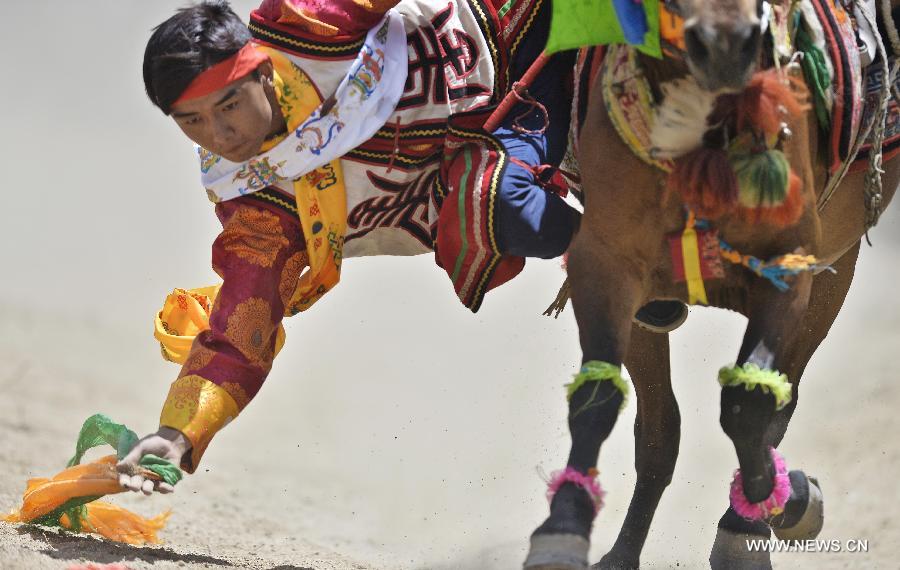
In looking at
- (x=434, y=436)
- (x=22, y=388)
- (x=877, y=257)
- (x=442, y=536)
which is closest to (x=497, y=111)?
(x=442, y=536)

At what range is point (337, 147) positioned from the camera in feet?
13.5

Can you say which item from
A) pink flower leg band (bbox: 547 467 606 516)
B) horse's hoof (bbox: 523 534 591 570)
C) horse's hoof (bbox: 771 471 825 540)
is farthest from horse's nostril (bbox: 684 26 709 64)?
horse's hoof (bbox: 771 471 825 540)

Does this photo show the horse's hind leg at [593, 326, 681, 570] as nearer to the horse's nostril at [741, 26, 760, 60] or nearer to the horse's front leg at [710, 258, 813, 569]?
the horse's front leg at [710, 258, 813, 569]

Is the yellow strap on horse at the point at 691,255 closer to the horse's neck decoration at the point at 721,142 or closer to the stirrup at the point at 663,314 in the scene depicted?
the horse's neck decoration at the point at 721,142

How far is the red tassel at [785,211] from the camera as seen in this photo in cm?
348

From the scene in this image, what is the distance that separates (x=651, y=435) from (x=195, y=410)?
1372 millimetres

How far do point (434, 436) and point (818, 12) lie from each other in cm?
326

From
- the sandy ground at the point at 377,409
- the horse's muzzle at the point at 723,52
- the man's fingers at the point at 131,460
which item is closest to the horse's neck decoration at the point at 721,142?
the horse's muzzle at the point at 723,52

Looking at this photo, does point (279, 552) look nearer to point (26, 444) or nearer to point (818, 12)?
point (26, 444)

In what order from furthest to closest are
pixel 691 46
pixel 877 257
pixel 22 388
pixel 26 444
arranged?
pixel 877 257, pixel 22 388, pixel 26 444, pixel 691 46

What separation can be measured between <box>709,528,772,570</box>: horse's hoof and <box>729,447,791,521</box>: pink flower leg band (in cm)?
34

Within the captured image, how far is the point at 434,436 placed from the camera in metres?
6.55

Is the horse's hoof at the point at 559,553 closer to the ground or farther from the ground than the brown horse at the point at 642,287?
closer to the ground
